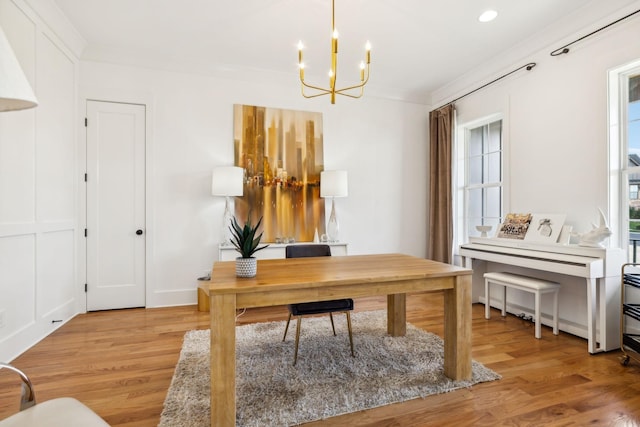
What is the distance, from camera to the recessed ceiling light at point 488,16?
278 centimetres

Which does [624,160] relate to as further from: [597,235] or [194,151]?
[194,151]

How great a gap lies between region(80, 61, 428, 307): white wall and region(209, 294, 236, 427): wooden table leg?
2.40 m

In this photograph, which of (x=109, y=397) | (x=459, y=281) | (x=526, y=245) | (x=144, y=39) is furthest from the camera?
(x=144, y=39)

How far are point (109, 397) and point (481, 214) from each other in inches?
163

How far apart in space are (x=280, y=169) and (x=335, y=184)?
2.37 feet

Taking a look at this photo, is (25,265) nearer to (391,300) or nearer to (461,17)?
(391,300)

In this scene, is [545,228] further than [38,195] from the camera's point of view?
Yes

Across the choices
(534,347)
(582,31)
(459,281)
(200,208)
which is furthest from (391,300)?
(582,31)

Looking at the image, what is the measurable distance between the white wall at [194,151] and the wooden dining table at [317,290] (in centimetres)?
179

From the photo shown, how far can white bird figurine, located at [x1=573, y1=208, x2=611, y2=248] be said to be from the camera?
2.45 metres

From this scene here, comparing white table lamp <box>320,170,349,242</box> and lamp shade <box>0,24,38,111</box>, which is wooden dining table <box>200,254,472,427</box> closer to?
lamp shade <box>0,24,38,111</box>

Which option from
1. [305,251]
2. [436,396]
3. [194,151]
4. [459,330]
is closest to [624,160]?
[459,330]

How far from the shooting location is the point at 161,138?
3.65 m

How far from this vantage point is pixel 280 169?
4.00 metres
